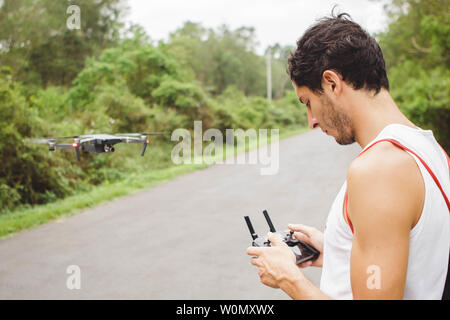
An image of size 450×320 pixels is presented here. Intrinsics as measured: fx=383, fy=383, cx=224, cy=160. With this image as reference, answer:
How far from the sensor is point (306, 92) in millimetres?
1402

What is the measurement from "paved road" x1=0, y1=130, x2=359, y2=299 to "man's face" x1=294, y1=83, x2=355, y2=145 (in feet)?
9.68

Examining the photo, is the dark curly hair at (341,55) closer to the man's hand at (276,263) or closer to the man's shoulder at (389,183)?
the man's shoulder at (389,183)

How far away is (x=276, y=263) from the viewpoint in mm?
1375

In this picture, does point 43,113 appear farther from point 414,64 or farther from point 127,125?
point 414,64

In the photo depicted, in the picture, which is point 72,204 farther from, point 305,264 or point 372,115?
point 372,115

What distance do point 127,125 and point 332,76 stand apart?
14.3 m

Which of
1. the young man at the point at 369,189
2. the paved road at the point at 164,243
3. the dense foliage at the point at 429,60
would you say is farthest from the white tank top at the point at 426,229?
the dense foliage at the point at 429,60

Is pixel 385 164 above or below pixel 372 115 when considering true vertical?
below

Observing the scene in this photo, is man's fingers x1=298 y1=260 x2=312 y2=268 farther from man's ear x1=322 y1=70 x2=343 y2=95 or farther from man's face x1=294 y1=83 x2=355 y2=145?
man's ear x1=322 y1=70 x2=343 y2=95

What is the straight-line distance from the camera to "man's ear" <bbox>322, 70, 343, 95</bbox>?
1.27m

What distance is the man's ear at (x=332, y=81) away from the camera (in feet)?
4.18

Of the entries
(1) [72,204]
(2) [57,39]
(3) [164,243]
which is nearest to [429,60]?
(3) [164,243]

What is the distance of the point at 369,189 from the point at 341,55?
0.47 m

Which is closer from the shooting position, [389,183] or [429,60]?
[389,183]
